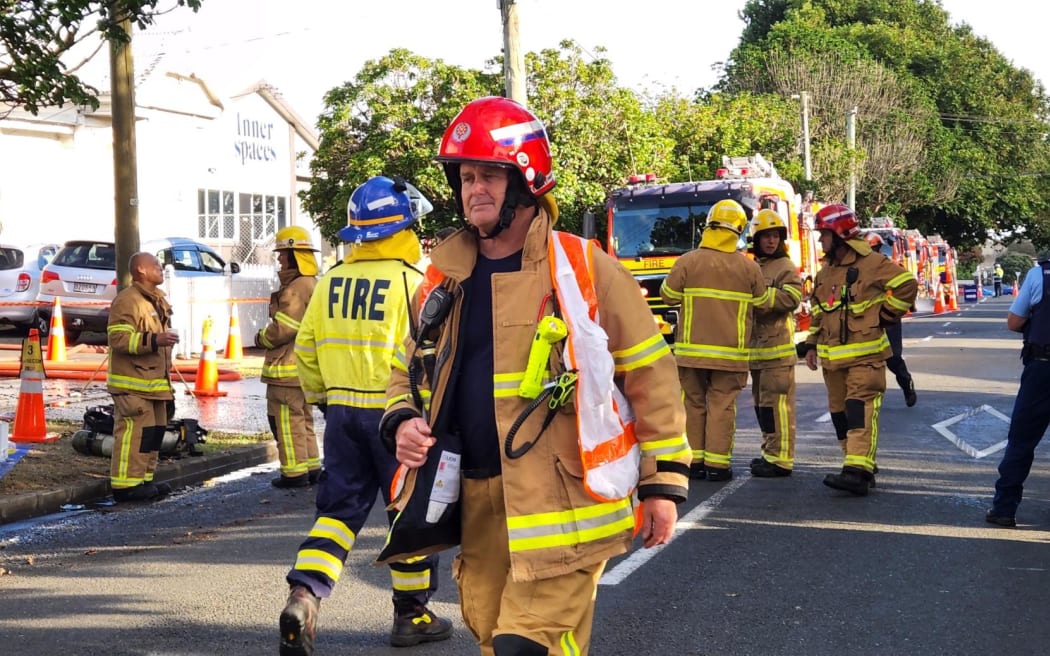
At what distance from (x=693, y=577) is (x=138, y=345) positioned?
178 inches

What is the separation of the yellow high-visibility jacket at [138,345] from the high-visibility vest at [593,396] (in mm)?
6267

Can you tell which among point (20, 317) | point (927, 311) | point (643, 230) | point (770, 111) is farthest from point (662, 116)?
point (20, 317)

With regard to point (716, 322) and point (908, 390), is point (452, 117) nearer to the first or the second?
point (908, 390)

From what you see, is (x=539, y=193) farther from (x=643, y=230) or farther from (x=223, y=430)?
(x=643, y=230)

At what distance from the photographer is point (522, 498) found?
3.51 metres

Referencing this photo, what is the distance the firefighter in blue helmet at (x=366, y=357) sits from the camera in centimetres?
556

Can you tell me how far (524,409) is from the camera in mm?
3510

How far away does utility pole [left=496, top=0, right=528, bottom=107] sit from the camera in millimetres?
16828

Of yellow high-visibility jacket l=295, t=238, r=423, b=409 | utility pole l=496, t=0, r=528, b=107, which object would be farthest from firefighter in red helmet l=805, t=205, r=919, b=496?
utility pole l=496, t=0, r=528, b=107

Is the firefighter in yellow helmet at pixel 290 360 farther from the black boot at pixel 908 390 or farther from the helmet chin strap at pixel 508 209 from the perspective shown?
the black boot at pixel 908 390

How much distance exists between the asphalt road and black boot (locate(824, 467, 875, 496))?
12 centimetres

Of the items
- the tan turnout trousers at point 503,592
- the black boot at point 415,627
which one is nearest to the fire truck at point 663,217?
the black boot at point 415,627

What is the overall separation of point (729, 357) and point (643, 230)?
11.5 m

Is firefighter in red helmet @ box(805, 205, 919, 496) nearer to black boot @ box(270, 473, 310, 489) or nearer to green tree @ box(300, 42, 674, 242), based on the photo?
black boot @ box(270, 473, 310, 489)
